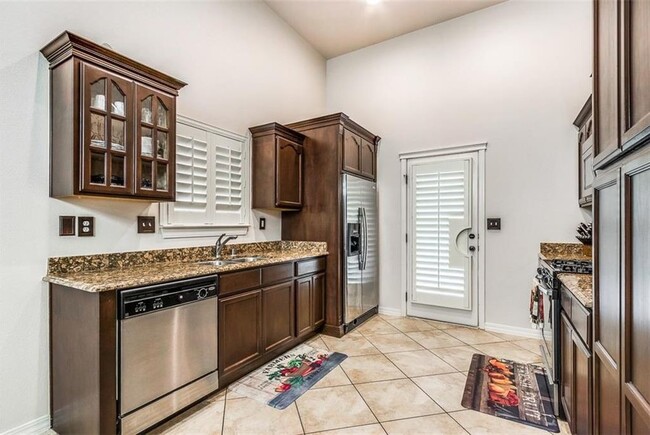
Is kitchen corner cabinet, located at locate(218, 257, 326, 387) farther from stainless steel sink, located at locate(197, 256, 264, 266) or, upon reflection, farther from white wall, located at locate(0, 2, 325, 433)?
white wall, located at locate(0, 2, 325, 433)

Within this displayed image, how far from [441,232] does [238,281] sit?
2543mm

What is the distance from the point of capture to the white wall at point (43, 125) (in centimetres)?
187

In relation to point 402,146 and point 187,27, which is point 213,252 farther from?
point 402,146

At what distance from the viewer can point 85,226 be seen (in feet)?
7.10

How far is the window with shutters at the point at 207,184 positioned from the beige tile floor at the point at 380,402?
142 cm

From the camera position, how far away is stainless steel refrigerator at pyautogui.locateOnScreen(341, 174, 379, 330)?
3.64 m

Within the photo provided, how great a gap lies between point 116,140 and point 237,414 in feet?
6.31

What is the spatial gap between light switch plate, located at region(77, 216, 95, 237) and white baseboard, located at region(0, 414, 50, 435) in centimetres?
112

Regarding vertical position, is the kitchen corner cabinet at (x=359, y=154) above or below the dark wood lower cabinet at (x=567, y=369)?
above

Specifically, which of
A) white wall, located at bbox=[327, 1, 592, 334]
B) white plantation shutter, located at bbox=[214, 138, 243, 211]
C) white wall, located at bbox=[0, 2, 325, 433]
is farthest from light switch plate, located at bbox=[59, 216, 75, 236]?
white wall, located at bbox=[327, 1, 592, 334]

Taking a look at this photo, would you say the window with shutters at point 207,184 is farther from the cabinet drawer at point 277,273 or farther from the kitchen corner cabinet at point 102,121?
the cabinet drawer at point 277,273

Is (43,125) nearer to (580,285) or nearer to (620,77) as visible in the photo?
(620,77)

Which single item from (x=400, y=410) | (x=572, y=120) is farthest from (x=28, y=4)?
(x=572, y=120)

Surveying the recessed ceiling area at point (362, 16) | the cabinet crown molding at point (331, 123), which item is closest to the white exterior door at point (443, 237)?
the cabinet crown molding at point (331, 123)
